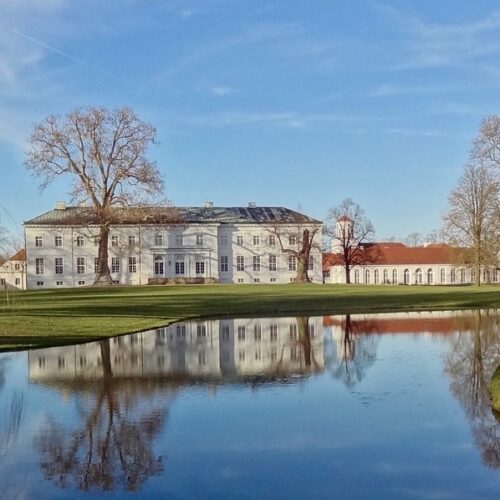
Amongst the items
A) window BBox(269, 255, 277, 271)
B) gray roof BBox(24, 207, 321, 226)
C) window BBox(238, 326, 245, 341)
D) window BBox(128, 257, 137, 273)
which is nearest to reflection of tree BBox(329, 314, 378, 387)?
window BBox(238, 326, 245, 341)

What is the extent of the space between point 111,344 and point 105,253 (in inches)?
1583

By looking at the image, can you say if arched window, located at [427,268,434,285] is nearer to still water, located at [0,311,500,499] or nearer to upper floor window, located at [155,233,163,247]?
upper floor window, located at [155,233,163,247]

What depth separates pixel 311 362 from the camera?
14133mm

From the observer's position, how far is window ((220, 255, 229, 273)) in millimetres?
80000

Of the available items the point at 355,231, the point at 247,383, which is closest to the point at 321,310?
Answer: the point at 247,383

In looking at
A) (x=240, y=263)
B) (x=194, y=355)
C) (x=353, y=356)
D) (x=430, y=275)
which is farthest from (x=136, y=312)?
(x=430, y=275)

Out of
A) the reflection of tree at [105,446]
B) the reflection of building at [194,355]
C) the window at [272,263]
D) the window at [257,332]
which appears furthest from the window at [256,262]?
the reflection of tree at [105,446]

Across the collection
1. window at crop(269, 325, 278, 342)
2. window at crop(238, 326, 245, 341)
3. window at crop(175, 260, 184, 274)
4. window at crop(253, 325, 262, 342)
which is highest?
window at crop(175, 260, 184, 274)

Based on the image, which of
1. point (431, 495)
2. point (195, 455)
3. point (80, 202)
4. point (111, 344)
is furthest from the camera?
point (80, 202)

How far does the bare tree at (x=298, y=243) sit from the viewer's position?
72.8 meters

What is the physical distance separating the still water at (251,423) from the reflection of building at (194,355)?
0.24 ft

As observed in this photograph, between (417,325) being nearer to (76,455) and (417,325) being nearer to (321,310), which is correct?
(321,310)

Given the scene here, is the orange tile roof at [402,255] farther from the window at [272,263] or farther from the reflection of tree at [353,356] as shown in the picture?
the reflection of tree at [353,356]

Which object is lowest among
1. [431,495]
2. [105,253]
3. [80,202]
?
[431,495]
